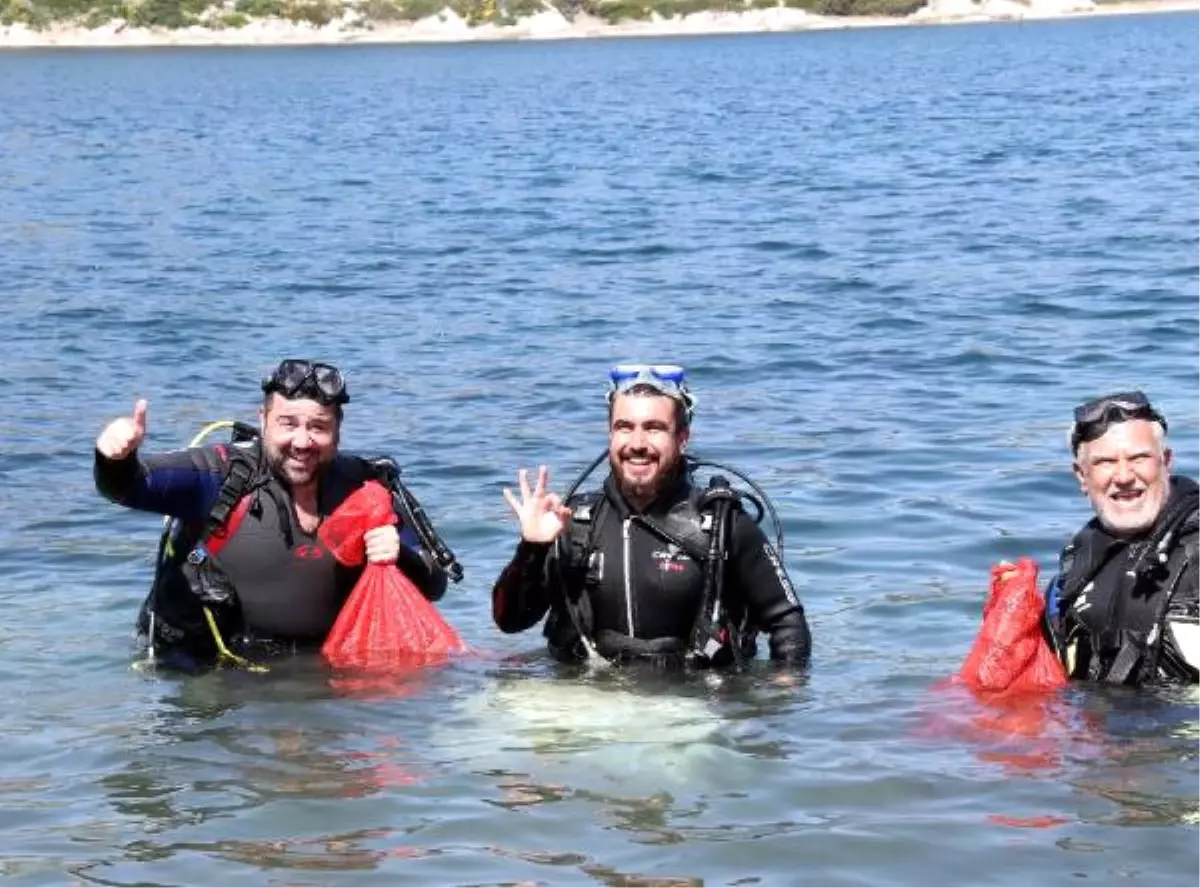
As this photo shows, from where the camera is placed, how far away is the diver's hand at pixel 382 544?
7.55m

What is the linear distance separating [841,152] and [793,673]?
102 ft

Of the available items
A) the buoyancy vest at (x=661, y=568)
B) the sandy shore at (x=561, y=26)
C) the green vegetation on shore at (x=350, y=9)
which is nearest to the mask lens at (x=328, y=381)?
the buoyancy vest at (x=661, y=568)

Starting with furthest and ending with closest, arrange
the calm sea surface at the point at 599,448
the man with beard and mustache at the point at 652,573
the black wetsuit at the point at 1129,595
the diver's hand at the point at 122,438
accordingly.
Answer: the man with beard and mustache at the point at 652,573 → the diver's hand at the point at 122,438 → the black wetsuit at the point at 1129,595 → the calm sea surface at the point at 599,448

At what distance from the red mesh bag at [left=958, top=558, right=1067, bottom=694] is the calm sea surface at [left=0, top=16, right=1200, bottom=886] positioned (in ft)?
0.44

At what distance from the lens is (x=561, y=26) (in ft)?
444

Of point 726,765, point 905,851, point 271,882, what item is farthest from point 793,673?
point 271,882

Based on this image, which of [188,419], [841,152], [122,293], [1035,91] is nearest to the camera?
[188,419]

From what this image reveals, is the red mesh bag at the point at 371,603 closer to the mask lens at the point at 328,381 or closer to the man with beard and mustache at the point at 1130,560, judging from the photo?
the mask lens at the point at 328,381

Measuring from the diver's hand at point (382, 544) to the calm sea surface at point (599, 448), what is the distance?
0.60 meters

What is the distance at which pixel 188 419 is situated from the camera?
47.4 ft

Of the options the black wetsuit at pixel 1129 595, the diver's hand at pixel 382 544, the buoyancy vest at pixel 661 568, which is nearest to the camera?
the black wetsuit at pixel 1129 595

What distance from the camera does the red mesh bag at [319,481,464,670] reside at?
760cm

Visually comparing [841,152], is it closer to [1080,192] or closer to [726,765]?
[1080,192]

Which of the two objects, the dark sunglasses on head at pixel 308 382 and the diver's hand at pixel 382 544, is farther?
the diver's hand at pixel 382 544
